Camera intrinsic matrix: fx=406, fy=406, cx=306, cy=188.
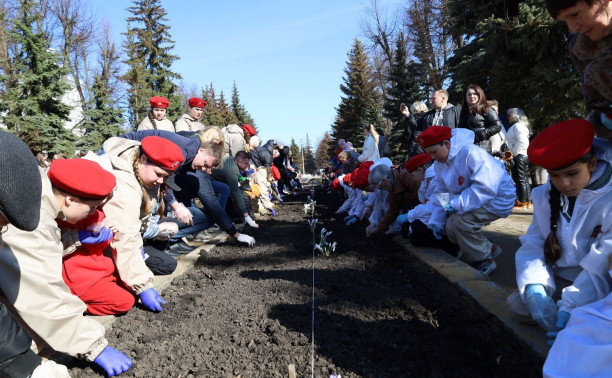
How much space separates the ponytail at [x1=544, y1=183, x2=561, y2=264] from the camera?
2207mm

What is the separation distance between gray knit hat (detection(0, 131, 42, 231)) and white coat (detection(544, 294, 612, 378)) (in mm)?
1910

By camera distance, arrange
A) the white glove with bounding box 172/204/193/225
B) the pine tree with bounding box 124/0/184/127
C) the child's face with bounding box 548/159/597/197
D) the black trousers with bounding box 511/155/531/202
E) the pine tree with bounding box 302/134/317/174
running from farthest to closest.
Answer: the pine tree with bounding box 302/134/317/174, the pine tree with bounding box 124/0/184/127, the black trousers with bounding box 511/155/531/202, the white glove with bounding box 172/204/193/225, the child's face with bounding box 548/159/597/197

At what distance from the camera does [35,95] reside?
1418 cm

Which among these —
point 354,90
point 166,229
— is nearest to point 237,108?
point 354,90

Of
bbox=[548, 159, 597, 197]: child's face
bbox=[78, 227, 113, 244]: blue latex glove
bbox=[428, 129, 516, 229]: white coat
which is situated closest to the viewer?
bbox=[548, 159, 597, 197]: child's face

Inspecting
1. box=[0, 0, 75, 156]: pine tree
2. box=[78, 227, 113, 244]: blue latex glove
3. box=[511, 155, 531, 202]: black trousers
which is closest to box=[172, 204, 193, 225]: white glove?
box=[78, 227, 113, 244]: blue latex glove

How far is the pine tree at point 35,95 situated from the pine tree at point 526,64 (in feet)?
43.9

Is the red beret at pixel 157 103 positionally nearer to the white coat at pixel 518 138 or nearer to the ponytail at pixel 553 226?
the ponytail at pixel 553 226

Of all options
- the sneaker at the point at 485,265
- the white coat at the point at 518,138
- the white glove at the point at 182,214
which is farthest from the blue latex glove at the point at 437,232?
the white coat at the point at 518,138

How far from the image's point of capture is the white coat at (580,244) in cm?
184

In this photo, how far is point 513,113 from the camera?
305 inches

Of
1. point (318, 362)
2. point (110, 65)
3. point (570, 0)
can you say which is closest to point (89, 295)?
point (318, 362)

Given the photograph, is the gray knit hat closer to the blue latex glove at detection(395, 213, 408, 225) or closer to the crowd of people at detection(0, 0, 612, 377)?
the crowd of people at detection(0, 0, 612, 377)

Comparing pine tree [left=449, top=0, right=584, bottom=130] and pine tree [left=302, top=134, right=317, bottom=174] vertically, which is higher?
pine tree [left=449, top=0, right=584, bottom=130]
